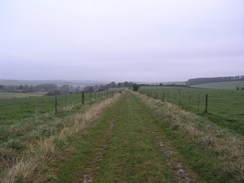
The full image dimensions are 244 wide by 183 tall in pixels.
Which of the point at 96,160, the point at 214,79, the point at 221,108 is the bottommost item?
the point at 221,108

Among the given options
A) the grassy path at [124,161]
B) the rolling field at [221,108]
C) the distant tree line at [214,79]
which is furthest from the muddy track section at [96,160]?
the distant tree line at [214,79]

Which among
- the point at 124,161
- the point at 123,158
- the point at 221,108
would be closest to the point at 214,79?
the point at 221,108

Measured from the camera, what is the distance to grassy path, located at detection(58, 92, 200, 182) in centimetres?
408

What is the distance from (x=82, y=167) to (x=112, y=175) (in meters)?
1.01

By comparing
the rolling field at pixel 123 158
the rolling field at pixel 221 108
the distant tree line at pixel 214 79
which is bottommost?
the rolling field at pixel 221 108

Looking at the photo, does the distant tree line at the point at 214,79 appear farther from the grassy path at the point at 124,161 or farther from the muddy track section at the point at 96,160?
the muddy track section at the point at 96,160

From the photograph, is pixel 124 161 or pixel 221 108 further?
pixel 221 108

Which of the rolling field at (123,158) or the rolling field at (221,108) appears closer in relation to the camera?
the rolling field at (123,158)

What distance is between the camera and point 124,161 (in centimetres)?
498

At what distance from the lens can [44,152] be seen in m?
5.01

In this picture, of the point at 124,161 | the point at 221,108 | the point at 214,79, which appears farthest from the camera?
the point at 214,79

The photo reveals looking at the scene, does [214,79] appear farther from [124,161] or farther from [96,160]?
[96,160]

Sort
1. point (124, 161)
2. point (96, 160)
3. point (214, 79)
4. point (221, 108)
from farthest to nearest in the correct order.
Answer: point (214, 79), point (221, 108), point (96, 160), point (124, 161)

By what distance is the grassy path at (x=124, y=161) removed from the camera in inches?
161
